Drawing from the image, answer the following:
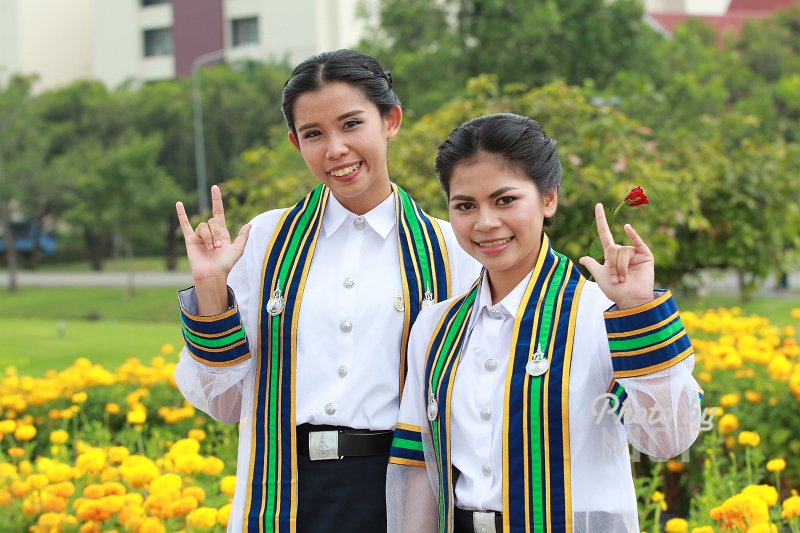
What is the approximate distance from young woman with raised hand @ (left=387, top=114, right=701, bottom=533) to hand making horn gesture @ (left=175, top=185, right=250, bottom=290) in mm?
481

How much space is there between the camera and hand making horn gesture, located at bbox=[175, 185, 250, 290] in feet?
7.20

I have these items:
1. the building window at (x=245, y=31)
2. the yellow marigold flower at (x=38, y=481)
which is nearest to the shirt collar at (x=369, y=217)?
the yellow marigold flower at (x=38, y=481)

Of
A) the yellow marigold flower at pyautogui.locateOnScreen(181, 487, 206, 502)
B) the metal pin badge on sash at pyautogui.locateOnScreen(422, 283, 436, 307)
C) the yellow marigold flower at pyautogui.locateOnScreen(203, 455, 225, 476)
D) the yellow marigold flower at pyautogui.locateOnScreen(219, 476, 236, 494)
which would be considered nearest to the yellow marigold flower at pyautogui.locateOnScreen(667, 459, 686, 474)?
the yellow marigold flower at pyautogui.locateOnScreen(219, 476, 236, 494)

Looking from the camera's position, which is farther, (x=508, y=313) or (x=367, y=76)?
(x=367, y=76)

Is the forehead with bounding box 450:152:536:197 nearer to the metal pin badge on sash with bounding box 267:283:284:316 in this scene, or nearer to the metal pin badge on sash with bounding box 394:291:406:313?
the metal pin badge on sash with bounding box 394:291:406:313

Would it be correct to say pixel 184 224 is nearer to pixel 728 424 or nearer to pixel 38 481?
pixel 38 481

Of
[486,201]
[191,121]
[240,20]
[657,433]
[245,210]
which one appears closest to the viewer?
[657,433]

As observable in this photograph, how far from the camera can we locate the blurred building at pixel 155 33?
35000 mm

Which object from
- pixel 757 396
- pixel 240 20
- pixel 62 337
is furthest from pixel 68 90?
pixel 757 396

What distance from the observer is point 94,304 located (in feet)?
64.3

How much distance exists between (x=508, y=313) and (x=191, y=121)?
28.7 meters

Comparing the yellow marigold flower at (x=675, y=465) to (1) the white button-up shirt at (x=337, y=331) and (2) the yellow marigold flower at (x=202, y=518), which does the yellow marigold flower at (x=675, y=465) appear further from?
(1) the white button-up shirt at (x=337, y=331)

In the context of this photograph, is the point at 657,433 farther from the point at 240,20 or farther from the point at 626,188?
the point at 240,20

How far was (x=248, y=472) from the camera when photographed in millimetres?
2328
